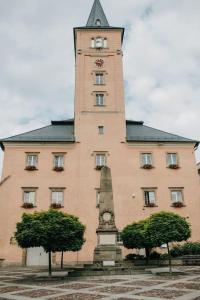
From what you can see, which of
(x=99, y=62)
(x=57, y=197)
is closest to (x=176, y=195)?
(x=57, y=197)

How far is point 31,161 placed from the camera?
34188 millimetres

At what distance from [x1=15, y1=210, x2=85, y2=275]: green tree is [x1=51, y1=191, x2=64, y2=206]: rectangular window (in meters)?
13.9

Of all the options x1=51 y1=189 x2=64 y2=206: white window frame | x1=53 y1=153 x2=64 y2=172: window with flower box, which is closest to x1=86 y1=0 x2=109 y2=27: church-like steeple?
x1=53 y1=153 x2=64 y2=172: window with flower box

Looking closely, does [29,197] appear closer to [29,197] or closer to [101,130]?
[29,197]

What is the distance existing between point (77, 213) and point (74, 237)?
13585 millimetres

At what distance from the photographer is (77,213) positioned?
106 feet

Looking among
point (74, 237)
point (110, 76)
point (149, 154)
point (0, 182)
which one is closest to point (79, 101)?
point (110, 76)

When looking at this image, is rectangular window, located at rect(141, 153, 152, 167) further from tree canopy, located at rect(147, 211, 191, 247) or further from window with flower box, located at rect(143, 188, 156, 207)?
tree canopy, located at rect(147, 211, 191, 247)

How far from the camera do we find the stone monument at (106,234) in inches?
771

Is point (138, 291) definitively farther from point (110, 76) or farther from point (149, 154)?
point (110, 76)

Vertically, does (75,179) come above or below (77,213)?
above

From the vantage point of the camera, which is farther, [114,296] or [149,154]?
[149,154]

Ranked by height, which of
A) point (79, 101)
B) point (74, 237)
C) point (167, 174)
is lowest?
point (74, 237)

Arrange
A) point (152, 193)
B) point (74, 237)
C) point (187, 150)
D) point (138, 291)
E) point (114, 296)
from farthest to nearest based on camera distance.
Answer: point (187, 150) → point (152, 193) → point (74, 237) → point (138, 291) → point (114, 296)
